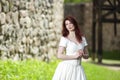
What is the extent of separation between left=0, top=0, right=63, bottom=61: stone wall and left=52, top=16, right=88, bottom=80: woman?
317 centimetres

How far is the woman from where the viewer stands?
6.09 meters

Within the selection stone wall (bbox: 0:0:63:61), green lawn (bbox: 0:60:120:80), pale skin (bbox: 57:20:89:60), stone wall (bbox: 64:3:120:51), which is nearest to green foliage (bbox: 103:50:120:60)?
stone wall (bbox: 64:3:120:51)

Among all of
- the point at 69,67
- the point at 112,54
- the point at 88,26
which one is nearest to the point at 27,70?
the point at 69,67

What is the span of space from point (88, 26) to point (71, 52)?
1820 cm

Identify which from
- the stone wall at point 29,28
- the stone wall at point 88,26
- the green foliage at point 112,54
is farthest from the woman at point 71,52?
the stone wall at point 88,26

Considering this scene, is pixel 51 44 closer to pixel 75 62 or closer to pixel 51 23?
pixel 51 23

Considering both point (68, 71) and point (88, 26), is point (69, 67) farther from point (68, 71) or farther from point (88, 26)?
point (88, 26)

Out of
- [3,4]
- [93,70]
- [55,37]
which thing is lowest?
[93,70]

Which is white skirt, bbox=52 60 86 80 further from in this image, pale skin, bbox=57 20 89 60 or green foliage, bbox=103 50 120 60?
green foliage, bbox=103 50 120 60

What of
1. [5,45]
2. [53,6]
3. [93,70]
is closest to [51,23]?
[53,6]

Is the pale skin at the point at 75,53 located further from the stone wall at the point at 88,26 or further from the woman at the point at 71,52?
the stone wall at the point at 88,26

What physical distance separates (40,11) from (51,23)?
0.69 metres

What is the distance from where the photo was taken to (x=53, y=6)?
39.4ft

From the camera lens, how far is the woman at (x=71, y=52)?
6.09m
